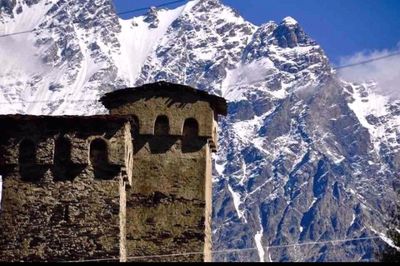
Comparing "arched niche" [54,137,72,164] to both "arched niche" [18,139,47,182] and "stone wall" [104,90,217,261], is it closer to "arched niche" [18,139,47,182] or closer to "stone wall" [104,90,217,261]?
"arched niche" [18,139,47,182]

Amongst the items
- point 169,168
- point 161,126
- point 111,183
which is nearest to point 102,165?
point 111,183

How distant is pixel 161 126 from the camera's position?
55.0 metres

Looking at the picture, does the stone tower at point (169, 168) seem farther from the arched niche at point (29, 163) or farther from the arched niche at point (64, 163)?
the arched niche at point (29, 163)

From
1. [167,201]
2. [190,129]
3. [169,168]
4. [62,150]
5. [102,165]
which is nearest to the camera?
[102,165]

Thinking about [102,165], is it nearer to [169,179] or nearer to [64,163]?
[64,163]

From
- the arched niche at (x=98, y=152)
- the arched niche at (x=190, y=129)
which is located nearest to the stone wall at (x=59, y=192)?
the arched niche at (x=98, y=152)

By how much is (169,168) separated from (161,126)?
1892 mm

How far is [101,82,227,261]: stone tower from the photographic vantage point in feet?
174

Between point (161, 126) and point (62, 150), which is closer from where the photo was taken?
point (62, 150)

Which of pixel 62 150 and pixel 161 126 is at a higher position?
pixel 161 126

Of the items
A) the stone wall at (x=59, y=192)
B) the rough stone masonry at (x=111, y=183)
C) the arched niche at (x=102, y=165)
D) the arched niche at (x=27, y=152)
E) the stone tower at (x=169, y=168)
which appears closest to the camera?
the stone wall at (x=59, y=192)

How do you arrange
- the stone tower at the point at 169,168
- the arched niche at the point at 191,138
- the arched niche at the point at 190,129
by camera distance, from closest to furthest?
the stone tower at the point at 169,168 < the arched niche at the point at 191,138 < the arched niche at the point at 190,129

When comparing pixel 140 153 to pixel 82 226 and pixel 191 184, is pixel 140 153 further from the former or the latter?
pixel 82 226

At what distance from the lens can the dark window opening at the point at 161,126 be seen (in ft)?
180
